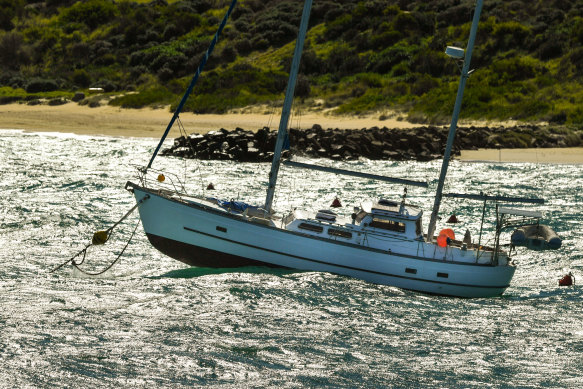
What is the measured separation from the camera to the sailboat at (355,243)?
21828mm

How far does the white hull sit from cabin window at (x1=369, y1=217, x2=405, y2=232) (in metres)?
0.83

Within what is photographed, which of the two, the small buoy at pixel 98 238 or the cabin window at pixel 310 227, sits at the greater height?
the cabin window at pixel 310 227

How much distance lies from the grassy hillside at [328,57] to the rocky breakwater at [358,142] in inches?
219

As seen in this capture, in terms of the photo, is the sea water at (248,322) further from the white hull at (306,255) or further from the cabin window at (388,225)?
the cabin window at (388,225)

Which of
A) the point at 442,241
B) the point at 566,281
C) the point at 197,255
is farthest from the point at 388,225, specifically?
the point at 566,281

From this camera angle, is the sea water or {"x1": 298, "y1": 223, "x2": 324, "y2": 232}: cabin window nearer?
the sea water

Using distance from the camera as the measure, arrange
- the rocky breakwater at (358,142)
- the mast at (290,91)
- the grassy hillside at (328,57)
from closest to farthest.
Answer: the mast at (290,91), the rocky breakwater at (358,142), the grassy hillside at (328,57)

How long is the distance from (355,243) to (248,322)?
459 centimetres

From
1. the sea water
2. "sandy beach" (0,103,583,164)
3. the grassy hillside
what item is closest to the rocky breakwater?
"sandy beach" (0,103,583,164)

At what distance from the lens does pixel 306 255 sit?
868 inches

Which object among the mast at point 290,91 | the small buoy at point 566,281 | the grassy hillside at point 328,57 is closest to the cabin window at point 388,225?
the mast at point 290,91

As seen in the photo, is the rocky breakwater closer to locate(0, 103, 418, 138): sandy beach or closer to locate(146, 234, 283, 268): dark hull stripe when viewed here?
locate(0, 103, 418, 138): sandy beach

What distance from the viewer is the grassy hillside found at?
59.4 m

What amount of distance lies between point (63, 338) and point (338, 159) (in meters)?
30.4
